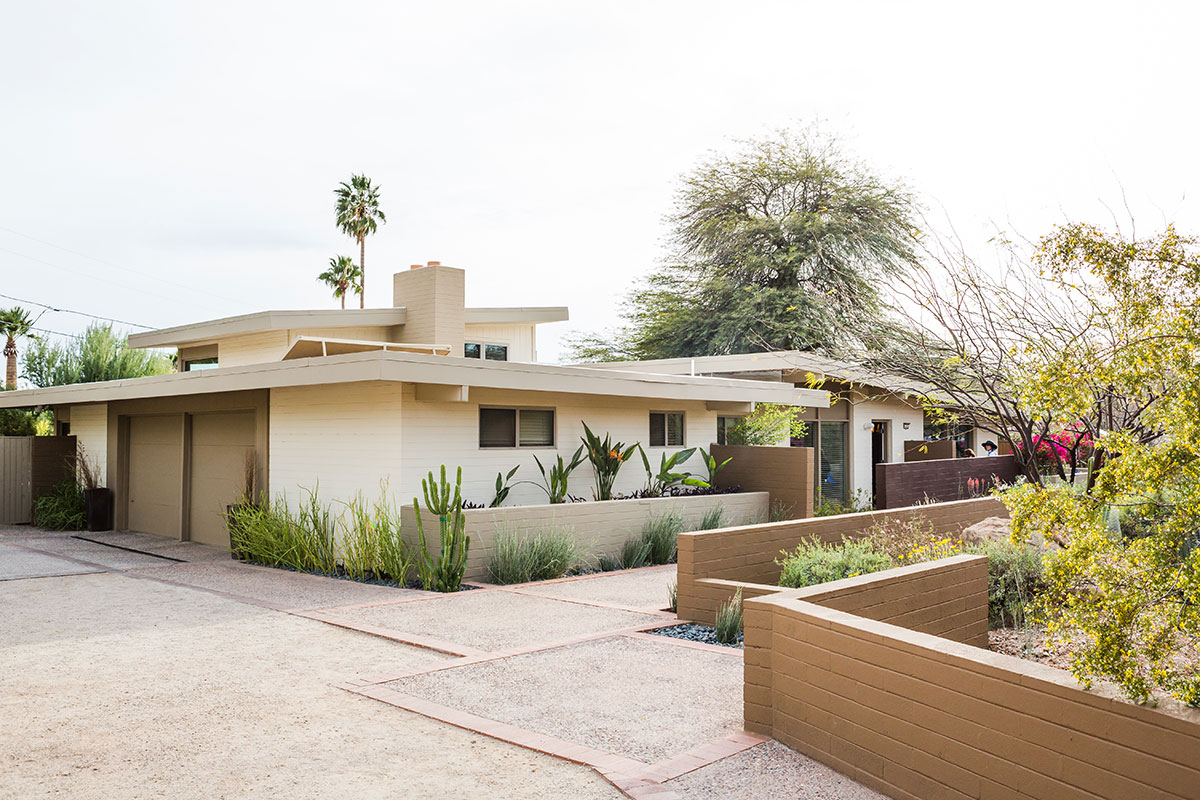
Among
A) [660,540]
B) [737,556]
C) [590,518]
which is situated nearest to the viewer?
[737,556]

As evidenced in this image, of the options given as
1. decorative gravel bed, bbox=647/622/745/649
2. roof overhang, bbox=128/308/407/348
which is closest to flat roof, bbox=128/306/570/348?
roof overhang, bbox=128/308/407/348

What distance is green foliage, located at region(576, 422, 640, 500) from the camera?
1438cm

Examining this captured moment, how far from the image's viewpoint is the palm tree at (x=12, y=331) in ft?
117

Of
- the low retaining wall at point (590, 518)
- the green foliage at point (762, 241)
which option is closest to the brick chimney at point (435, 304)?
the low retaining wall at point (590, 518)

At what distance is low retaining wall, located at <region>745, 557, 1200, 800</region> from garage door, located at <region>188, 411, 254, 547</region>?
11.2 metres

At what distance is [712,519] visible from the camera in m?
14.6

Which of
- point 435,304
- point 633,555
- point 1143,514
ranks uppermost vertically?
point 435,304

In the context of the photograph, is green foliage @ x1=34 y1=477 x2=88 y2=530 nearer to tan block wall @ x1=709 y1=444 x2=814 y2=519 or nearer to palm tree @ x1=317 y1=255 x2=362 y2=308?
tan block wall @ x1=709 y1=444 x2=814 y2=519

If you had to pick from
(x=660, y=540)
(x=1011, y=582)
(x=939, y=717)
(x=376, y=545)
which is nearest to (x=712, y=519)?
(x=660, y=540)

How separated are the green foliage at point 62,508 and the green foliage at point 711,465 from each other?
1238cm

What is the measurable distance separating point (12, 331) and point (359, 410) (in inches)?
1219

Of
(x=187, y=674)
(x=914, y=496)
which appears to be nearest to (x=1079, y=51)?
(x=914, y=496)

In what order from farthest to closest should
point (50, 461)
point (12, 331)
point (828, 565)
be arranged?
point (12, 331)
point (50, 461)
point (828, 565)

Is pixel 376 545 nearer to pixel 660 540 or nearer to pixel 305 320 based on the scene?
pixel 660 540
